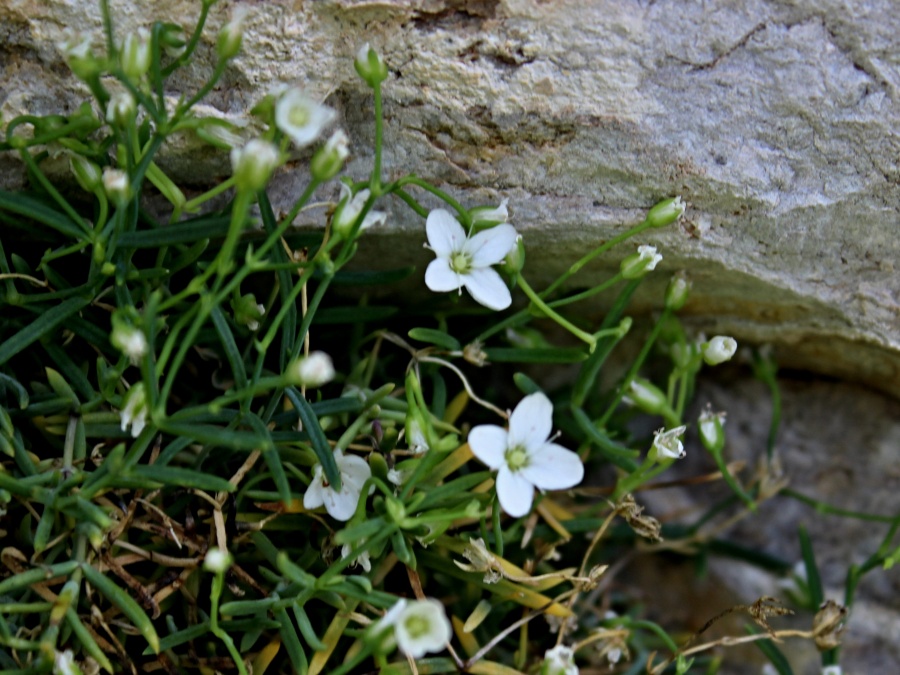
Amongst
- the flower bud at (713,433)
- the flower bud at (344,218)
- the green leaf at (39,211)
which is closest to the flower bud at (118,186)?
the green leaf at (39,211)

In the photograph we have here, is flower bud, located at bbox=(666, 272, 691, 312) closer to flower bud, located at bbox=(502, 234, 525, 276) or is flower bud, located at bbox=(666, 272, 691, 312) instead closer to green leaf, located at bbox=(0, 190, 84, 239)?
flower bud, located at bbox=(502, 234, 525, 276)

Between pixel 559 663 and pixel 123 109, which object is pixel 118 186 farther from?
pixel 559 663

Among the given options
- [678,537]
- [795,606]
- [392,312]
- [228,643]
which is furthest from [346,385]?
[795,606]

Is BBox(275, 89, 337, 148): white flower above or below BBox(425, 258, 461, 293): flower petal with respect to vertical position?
above

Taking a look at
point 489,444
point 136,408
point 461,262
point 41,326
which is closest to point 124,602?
point 136,408

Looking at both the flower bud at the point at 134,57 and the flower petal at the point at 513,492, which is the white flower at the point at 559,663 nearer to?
the flower petal at the point at 513,492

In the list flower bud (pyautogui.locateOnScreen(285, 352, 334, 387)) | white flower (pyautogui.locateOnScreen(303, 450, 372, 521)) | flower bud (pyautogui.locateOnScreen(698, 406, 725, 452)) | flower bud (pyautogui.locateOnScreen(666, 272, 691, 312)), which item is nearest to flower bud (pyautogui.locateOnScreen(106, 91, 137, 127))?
flower bud (pyautogui.locateOnScreen(285, 352, 334, 387))

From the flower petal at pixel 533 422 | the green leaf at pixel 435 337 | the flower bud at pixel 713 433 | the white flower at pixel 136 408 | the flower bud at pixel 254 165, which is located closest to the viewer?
the flower bud at pixel 254 165

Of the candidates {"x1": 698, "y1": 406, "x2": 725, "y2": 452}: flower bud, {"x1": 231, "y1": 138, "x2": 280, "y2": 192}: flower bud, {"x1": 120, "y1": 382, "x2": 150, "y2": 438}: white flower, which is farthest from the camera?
{"x1": 698, "y1": 406, "x2": 725, "y2": 452}: flower bud
